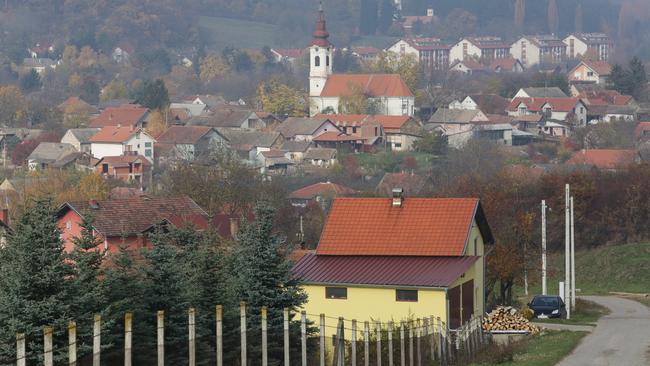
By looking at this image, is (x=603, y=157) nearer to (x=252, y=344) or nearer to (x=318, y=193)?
(x=318, y=193)

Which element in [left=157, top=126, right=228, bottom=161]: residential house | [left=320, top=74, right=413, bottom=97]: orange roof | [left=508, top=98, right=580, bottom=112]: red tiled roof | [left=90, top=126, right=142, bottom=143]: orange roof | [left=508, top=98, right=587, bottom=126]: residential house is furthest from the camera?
[left=320, top=74, right=413, bottom=97]: orange roof

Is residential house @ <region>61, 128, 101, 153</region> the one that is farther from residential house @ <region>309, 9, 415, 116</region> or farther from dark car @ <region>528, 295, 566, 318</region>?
dark car @ <region>528, 295, 566, 318</region>

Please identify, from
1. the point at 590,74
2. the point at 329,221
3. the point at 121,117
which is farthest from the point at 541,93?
the point at 329,221

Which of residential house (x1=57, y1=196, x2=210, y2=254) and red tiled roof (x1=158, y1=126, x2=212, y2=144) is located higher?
red tiled roof (x1=158, y1=126, x2=212, y2=144)

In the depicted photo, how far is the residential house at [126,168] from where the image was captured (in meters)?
76.9

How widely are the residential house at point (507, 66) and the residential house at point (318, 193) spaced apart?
106 meters

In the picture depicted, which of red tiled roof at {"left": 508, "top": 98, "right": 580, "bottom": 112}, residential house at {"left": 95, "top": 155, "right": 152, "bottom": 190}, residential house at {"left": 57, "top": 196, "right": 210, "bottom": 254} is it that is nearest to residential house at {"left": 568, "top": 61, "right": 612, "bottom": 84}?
red tiled roof at {"left": 508, "top": 98, "right": 580, "bottom": 112}

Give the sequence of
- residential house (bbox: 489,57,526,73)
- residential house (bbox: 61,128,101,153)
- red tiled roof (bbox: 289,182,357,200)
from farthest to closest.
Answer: residential house (bbox: 489,57,526,73) < residential house (bbox: 61,128,101,153) < red tiled roof (bbox: 289,182,357,200)

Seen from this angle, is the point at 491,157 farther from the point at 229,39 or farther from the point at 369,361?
the point at 229,39

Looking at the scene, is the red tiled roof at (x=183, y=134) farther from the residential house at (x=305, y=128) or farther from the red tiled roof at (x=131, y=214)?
the red tiled roof at (x=131, y=214)

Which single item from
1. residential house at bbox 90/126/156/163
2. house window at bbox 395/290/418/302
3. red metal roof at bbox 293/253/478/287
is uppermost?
residential house at bbox 90/126/156/163

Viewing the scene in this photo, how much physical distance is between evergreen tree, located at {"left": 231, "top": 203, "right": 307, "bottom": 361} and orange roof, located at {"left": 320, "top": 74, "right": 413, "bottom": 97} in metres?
92.5

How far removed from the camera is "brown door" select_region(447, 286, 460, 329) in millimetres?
23844

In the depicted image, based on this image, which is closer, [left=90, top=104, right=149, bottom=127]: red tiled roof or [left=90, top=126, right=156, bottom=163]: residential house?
[left=90, top=126, right=156, bottom=163]: residential house
